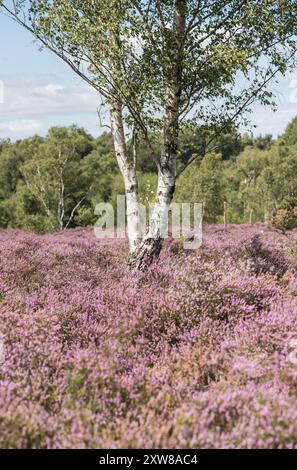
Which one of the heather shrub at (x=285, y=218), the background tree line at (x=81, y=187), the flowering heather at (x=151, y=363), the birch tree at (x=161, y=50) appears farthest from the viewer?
the background tree line at (x=81, y=187)

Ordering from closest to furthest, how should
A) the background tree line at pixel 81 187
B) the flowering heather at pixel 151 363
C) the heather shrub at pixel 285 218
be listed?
1. the flowering heather at pixel 151 363
2. the heather shrub at pixel 285 218
3. the background tree line at pixel 81 187

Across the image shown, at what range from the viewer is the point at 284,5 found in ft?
26.2

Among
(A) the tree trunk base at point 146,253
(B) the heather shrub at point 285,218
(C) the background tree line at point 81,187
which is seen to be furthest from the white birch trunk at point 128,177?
(C) the background tree line at point 81,187

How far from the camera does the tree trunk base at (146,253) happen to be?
8688 mm

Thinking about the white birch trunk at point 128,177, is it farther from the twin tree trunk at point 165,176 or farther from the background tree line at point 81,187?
the background tree line at point 81,187

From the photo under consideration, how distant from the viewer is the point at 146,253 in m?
8.75

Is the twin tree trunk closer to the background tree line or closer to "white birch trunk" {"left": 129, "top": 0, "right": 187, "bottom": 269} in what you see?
"white birch trunk" {"left": 129, "top": 0, "right": 187, "bottom": 269}

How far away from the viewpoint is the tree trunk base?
8.69 metres

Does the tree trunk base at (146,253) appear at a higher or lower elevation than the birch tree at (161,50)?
lower

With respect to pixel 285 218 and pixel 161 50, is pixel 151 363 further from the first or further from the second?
pixel 285 218

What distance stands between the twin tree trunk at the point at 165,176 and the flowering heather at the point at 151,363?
4.59 ft

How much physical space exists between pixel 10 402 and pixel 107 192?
58.0m

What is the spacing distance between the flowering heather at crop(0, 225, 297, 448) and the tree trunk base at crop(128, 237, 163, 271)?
118cm
